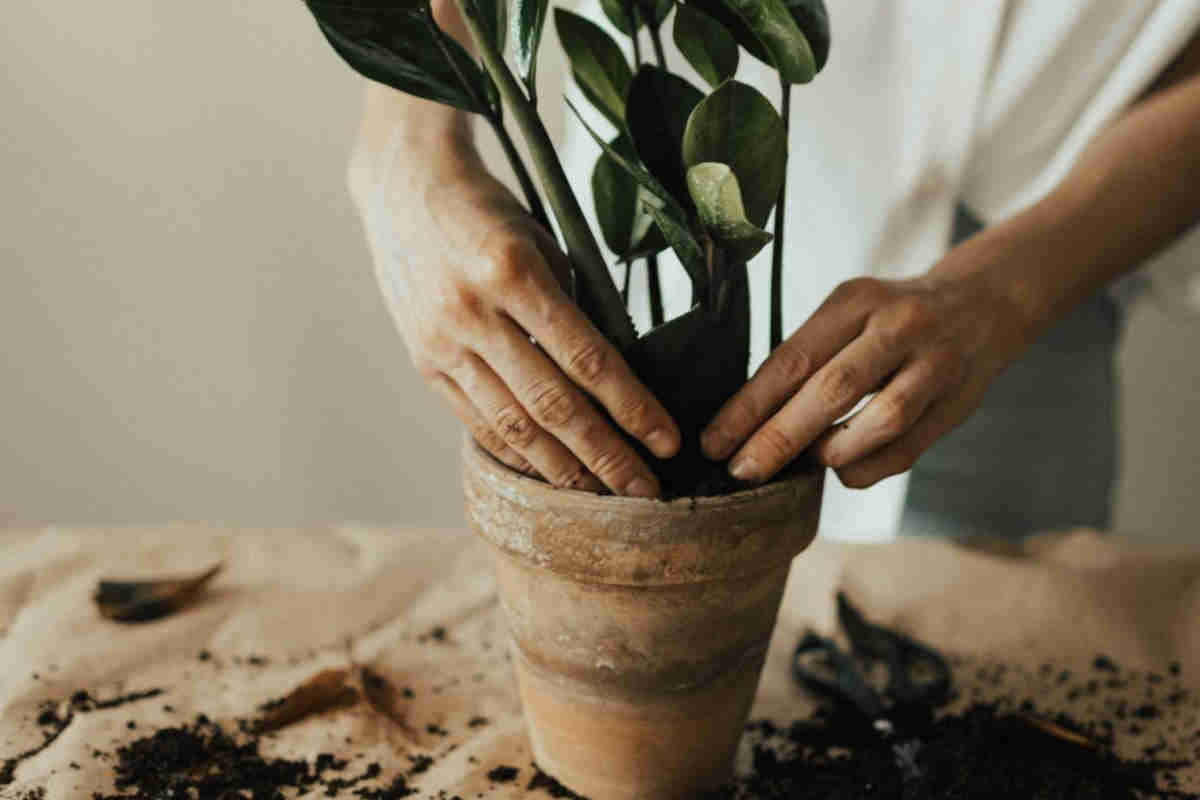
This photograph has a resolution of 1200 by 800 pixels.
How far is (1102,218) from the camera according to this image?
2.42 feet

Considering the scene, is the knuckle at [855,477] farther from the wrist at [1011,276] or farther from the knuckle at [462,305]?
Answer: the knuckle at [462,305]

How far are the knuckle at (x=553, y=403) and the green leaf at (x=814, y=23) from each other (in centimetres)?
22

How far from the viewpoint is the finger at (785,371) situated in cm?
58

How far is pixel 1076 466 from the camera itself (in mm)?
1106

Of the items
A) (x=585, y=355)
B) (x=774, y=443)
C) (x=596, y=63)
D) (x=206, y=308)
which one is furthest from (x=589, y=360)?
(x=206, y=308)

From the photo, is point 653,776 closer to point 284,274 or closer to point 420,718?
point 420,718

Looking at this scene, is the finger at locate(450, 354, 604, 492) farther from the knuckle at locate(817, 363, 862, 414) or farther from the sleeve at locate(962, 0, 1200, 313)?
the sleeve at locate(962, 0, 1200, 313)

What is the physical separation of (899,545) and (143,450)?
103cm

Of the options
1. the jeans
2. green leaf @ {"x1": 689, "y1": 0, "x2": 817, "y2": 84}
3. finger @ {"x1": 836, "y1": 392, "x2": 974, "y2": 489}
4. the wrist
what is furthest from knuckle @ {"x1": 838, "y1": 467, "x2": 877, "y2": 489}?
the jeans

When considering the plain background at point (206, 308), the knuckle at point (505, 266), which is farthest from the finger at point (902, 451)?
the plain background at point (206, 308)

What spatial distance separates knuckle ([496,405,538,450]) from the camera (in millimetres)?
566

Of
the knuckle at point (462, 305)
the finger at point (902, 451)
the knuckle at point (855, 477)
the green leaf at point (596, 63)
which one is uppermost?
the green leaf at point (596, 63)

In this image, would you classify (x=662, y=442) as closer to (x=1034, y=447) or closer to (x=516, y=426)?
(x=516, y=426)

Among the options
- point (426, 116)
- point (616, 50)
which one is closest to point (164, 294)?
point (426, 116)
